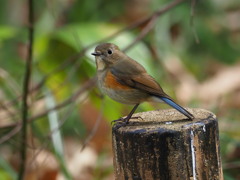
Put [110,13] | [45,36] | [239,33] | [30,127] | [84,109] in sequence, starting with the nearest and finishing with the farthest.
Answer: [30,127]
[45,36]
[84,109]
[110,13]
[239,33]

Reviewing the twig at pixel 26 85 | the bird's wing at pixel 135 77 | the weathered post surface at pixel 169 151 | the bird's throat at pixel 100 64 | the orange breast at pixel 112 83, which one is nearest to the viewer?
the weathered post surface at pixel 169 151

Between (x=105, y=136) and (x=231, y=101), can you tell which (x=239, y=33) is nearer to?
(x=231, y=101)

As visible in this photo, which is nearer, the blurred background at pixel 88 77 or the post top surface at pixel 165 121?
the post top surface at pixel 165 121

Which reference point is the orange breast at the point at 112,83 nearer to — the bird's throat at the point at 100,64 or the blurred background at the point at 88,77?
the bird's throat at the point at 100,64

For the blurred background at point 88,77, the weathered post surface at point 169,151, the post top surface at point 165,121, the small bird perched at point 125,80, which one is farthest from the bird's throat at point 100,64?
the weathered post surface at point 169,151

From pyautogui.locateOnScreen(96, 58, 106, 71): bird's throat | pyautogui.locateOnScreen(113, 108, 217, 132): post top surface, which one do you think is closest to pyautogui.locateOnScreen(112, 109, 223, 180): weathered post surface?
pyautogui.locateOnScreen(113, 108, 217, 132): post top surface

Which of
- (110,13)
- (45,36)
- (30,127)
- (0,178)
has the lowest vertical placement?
(0,178)

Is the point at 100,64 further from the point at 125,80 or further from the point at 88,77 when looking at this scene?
the point at 88,77

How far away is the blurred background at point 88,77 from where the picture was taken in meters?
4.70

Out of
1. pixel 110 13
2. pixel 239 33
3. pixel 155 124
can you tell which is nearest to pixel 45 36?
pixel 110 13

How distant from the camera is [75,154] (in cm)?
670

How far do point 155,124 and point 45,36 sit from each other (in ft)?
10.2

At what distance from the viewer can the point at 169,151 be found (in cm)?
268

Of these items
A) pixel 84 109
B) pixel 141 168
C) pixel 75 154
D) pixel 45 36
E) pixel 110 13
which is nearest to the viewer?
pixel 141 168
